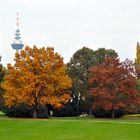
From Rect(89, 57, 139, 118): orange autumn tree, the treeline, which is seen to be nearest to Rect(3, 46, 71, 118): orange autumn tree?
the treeline

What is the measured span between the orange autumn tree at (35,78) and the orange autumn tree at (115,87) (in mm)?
4502

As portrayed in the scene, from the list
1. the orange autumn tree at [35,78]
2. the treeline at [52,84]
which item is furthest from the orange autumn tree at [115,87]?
the orange autumn tree at [35,78]

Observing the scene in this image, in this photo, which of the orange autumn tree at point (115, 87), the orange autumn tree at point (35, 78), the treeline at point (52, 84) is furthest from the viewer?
the orange autumn tree at point (115, 87)

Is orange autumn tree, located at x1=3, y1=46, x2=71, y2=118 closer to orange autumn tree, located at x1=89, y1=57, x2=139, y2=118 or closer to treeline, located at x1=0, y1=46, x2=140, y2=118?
treeline, located at x1=0, y1=46, x2=140, y2=118

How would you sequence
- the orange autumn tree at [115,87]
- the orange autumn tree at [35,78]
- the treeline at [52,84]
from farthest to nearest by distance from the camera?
the orange autumn tree at [115,87] < the treeline at [52,84] < the orange autumn tree at [35,78]

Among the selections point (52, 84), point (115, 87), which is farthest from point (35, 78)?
point (115, 87)

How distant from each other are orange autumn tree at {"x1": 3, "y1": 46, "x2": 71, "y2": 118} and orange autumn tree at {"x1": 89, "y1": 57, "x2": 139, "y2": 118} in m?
4.50

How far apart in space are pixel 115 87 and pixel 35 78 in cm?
1071

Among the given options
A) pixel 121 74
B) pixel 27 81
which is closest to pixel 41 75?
pixel 27 81

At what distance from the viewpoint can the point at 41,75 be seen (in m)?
57.2

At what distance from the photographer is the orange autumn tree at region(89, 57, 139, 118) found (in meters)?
58.2

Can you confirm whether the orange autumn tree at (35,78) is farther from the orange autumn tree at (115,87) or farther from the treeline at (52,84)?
the orange autumn tree at (115,87)

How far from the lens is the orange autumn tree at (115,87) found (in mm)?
58250

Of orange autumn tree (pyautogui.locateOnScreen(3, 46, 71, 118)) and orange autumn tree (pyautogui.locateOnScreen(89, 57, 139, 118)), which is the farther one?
orange autumn tree (pyautogui.locateOnScreen(89, 57, 139, 118))
